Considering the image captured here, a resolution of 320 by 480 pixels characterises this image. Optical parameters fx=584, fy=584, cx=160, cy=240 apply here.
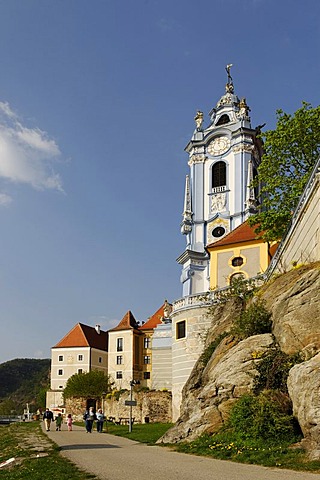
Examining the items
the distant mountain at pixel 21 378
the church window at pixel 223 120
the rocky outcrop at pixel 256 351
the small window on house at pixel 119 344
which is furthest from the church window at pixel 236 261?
the distant mountain at pixel 21 378

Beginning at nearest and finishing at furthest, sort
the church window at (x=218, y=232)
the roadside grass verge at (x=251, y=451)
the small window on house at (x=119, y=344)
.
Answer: the roadside grass verge at (x=251, y=451) → the church window at (x=218, y=232) → the small window on house at (x=119, y=344)

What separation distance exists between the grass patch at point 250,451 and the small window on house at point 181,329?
56.5 feet

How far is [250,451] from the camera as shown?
15.3 meters

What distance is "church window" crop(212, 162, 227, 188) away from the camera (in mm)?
67125

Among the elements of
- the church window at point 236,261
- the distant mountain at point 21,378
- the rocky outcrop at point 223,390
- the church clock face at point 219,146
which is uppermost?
the church clock face at point 219,146

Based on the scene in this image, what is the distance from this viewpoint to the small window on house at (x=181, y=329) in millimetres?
36047

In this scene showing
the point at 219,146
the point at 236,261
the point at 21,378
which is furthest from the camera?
the point at 21,378

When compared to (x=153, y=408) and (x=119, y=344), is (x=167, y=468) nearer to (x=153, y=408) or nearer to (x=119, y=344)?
(x=153, y=408)

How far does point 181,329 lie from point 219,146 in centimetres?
3666

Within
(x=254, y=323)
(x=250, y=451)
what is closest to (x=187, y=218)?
(x=254, y=323)

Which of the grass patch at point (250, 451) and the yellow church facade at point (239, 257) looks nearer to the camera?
the grass patch at point (250, 451)

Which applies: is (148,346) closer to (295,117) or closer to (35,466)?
(295,117)

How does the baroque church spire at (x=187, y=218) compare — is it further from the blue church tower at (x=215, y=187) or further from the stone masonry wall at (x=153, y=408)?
the stone masonry wall at (x=153, y=408)

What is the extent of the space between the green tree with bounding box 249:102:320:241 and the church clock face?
3365 centimetres
